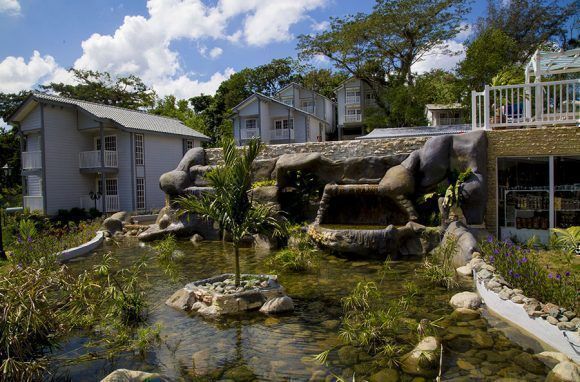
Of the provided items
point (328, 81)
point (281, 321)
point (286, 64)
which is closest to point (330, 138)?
point (328, 81)

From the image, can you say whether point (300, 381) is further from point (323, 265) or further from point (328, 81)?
point (328, 81)

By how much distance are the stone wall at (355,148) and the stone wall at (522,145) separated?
2.69 meters

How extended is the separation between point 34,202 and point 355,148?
1830 centimetres

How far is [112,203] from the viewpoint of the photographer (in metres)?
22.6

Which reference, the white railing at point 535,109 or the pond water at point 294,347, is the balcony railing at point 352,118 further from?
the pond water at point 294,347

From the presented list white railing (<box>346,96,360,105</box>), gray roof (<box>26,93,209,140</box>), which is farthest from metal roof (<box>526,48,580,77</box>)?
white railing (<box>346,96,360,105</box>)

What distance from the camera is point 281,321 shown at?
6434mm

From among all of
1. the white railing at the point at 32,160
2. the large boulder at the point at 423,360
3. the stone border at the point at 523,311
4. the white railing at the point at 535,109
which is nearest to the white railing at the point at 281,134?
the white railing at the point at 32,160

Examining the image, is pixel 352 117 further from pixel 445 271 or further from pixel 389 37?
pixel 445 271

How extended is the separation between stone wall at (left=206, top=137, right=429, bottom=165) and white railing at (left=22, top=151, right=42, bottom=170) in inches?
504

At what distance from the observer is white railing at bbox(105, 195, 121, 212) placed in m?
22.4

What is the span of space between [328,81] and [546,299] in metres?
37.2

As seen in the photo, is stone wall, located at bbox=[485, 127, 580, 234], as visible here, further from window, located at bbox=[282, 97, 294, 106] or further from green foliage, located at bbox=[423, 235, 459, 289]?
window, located at bbox=[282, 97, 294, 106]

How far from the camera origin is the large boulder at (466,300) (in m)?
6.54
